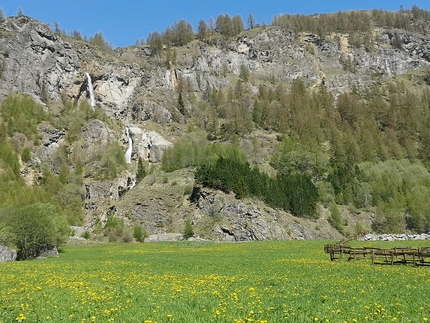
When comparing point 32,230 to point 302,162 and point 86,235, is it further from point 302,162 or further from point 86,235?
point 302,162

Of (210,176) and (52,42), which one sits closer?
(210,176)

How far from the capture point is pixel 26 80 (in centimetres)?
15862

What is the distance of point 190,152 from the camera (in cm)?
13738

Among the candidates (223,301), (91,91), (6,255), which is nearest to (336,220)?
(6,255)

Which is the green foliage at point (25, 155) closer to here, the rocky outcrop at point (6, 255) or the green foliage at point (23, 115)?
the green foliage at point (23, 115)

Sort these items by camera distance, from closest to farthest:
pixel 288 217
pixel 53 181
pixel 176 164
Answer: pixel 288 217
pixel 53 181
pixel 176 164

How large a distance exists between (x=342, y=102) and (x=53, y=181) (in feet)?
449

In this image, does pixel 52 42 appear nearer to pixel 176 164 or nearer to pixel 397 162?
pixel 176 164

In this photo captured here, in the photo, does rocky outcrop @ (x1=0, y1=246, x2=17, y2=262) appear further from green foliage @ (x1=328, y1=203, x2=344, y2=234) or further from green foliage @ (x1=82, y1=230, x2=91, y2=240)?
green foliage @ (x1=328, y1=203, x2=344, y2=234)

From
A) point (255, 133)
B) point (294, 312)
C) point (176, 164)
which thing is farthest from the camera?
point (255, 133)

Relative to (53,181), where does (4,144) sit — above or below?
above

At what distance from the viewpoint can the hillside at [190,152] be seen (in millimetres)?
93500

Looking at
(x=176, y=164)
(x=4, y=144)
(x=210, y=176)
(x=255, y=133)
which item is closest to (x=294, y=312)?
(x=210, y=176)

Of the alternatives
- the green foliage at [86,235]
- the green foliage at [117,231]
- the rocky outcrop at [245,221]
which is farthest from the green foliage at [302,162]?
the green foliage at [86,235]
